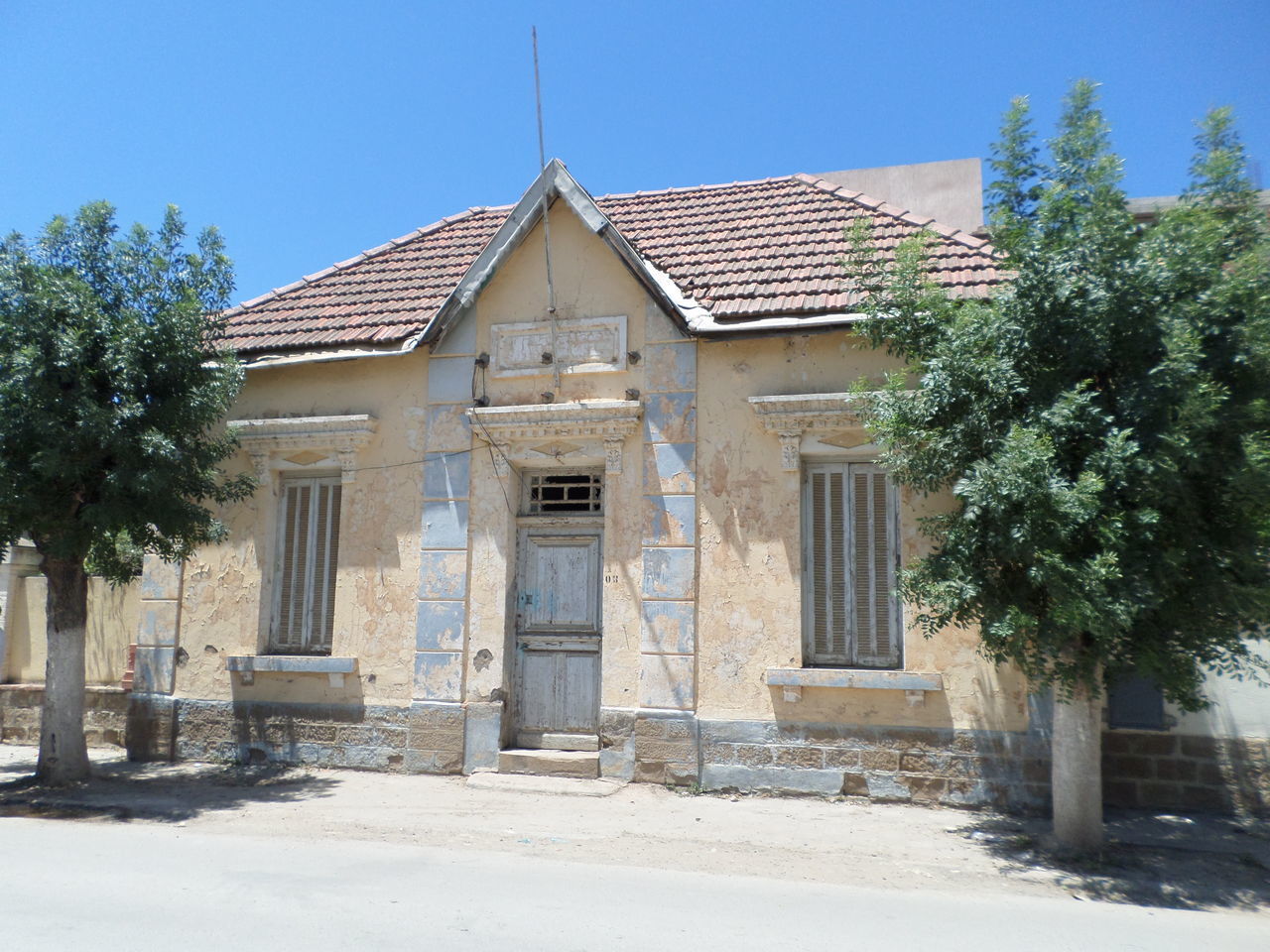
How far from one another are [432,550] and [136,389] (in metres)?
3.00

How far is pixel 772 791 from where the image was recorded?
8367mm

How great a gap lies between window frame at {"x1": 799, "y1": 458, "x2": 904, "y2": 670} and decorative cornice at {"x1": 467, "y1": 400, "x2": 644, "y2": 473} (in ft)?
5.69

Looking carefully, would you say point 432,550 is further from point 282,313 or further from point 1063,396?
point 1063,396

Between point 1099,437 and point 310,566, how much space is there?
7.68 meters

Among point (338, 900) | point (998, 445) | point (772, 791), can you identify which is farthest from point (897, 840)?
point (338, 900)

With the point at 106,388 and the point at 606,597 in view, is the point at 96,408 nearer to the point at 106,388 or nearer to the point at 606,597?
the point at 106,388

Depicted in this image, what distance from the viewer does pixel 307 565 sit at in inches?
401

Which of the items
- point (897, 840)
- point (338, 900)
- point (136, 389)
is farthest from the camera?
point (136, 389)

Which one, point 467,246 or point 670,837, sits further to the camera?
point 467,246

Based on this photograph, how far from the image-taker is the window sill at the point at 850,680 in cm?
807

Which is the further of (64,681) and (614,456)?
(614,456)

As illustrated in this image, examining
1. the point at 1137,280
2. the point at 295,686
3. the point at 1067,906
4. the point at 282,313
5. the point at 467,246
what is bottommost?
the point at 1067,906

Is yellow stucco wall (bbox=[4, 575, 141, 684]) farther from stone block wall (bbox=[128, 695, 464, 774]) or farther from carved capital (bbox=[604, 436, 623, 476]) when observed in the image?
carved capital (bbox=[604, 436, 623, 476])

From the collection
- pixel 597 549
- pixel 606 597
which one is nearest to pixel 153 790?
pixel 606 597
